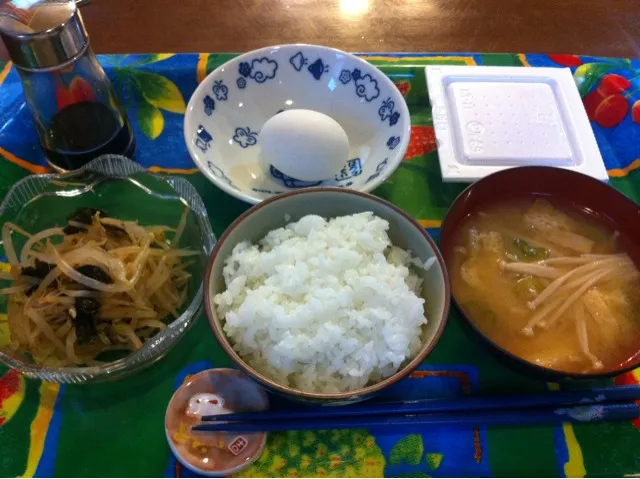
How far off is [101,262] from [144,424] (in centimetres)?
38

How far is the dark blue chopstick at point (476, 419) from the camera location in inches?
44.8

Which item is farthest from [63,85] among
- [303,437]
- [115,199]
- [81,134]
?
[303,437]

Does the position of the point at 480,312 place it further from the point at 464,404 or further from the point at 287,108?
the point at 287,108

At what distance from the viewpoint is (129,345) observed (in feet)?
3.99

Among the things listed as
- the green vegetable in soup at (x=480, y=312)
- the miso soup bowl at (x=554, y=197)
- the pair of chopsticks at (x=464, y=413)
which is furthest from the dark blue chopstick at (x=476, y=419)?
the miso soup bowl at (x=554, y=197)

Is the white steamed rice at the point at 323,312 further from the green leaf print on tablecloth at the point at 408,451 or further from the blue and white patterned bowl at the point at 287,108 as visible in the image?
the blue and white patterned bowl at the point at 287,108

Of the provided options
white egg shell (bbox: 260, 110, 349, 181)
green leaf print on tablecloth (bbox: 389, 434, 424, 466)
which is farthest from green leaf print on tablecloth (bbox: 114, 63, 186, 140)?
green leaf print on tablecloth (bbox: 389, 434, 424, 466)

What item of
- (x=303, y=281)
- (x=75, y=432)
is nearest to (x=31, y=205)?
(x=75, y=432)

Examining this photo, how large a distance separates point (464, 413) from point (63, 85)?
1.33 metres

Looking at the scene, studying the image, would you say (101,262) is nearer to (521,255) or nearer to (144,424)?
(144,424)

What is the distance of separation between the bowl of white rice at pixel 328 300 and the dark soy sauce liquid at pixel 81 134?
566 millimetres

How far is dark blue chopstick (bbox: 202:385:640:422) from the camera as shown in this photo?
3.73 ft

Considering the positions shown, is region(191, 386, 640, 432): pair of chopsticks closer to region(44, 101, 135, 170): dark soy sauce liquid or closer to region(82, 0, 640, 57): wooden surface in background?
region(44, 101, 135, 170): dark soy sauce liquid

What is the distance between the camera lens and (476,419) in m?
1.16
